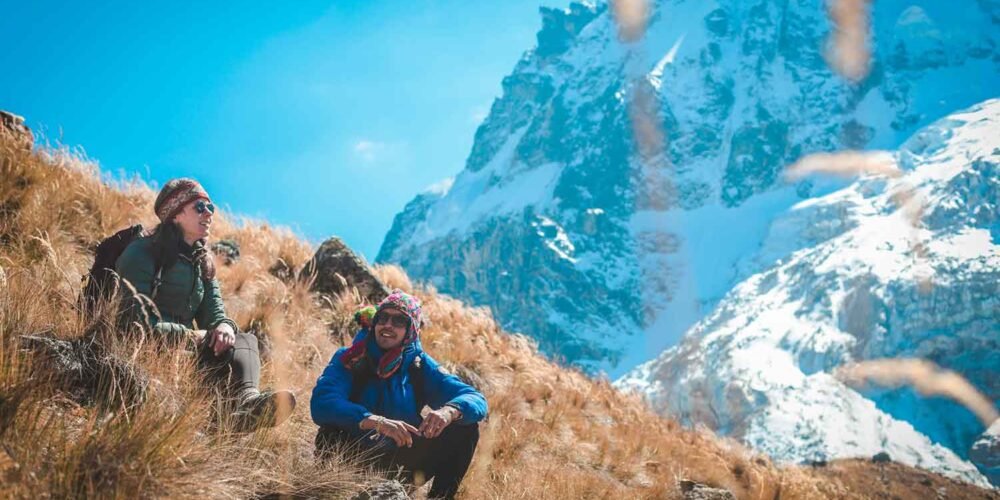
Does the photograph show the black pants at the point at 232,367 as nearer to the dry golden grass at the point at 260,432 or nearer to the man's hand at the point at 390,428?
the dry golden grass at the point at 260,432

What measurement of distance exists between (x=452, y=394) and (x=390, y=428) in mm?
680

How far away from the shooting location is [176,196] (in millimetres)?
4277

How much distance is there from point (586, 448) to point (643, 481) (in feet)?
2.51

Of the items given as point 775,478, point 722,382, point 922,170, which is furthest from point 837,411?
point 775,478

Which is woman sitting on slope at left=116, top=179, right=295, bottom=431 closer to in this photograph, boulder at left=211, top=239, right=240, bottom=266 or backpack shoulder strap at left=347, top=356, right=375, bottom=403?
backpack shoulder strap at left=347, top=356, right=375, bottom=403

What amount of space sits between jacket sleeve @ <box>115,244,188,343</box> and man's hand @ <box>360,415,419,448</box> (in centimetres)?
118

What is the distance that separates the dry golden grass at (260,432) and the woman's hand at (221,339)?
25 cm

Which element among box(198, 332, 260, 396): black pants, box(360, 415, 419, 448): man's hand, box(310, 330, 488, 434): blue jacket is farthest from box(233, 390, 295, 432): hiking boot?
box(360, 415, 419, 448): man's hand

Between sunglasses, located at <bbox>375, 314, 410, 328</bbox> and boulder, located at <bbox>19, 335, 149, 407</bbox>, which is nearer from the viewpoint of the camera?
boulder, located at <bbox>19, 335, 149, 407</bbox>

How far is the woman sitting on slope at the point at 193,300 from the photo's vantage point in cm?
357

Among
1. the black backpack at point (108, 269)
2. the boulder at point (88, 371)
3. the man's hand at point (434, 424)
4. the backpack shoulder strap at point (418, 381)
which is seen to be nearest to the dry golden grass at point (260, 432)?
the boulder at point (88, 371)

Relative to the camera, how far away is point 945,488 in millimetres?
19344

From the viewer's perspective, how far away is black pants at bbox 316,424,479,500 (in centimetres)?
369

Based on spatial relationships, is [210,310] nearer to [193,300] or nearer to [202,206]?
[193,300]
